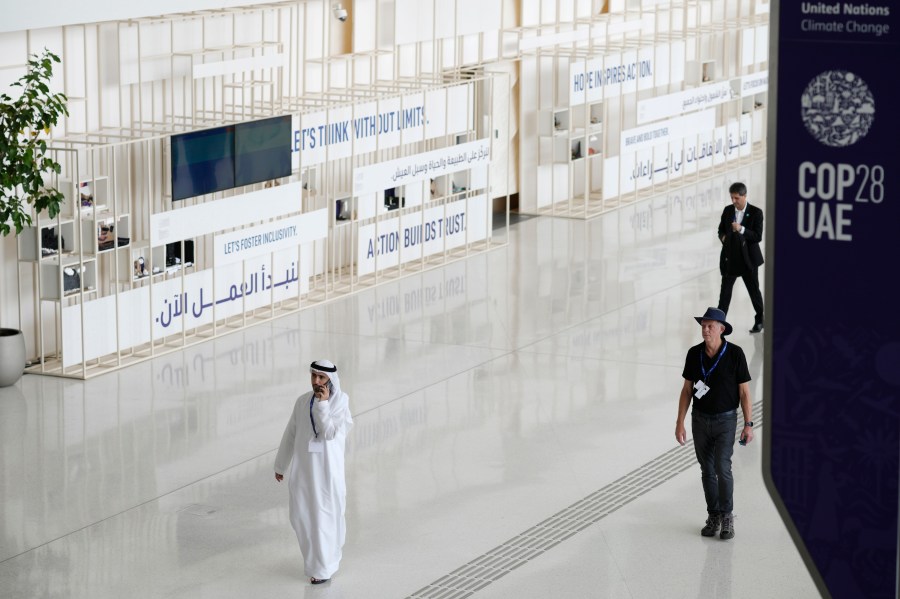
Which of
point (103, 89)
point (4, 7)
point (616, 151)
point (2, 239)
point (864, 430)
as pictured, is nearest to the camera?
point (864, 430)

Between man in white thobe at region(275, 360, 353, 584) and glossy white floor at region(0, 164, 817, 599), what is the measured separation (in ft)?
0.77

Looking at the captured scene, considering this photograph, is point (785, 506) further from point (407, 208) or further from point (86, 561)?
point (407, 208)

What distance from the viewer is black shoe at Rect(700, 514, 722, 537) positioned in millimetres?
9391

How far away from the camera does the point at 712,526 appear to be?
→ 9.43 m

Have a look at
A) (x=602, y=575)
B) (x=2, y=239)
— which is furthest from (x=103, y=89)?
(x=602, y=575)

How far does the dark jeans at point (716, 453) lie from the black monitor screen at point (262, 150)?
277 inches

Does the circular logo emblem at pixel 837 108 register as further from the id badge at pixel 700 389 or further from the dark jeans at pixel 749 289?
the dark jeans at pixel 749 289

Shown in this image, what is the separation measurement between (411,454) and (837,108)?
23.4 feet

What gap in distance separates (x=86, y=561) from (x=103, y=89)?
6.36 metres

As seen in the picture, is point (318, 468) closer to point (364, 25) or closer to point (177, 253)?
point (177, 253)

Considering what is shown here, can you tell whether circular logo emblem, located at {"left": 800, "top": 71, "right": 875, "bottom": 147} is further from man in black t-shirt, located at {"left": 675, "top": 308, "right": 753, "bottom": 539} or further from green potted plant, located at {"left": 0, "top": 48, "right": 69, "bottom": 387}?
green potted plant, located at {"left": 0, "top": 48, "right": 69, "bottom": 387}

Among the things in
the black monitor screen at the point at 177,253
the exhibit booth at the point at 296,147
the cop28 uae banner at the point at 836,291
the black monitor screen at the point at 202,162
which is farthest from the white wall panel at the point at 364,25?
the cop28 uae banner at the point at 836,291

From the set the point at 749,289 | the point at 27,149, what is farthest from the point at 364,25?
the point at 27,149

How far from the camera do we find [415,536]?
9.53 meters
